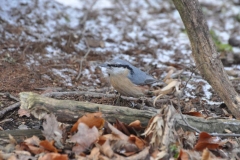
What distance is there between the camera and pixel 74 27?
21.7 feet

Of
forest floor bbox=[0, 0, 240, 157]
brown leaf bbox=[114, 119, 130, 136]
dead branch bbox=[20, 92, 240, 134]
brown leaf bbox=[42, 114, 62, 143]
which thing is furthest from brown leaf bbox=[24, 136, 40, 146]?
brown leaf bbox=[114, 119, 130, 136]

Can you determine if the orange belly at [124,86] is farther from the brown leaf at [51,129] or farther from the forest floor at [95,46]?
the brown leaf at [51,129]

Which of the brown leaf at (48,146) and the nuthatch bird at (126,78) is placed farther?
the nuthatch bird at (126,78)

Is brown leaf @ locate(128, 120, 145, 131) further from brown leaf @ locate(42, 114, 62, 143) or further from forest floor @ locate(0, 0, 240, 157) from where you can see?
forest floor @ locate(0, 0, 240, 157)

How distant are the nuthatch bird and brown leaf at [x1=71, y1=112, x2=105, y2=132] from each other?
45.7 inches

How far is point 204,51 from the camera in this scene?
384cm

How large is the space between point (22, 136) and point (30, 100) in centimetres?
29

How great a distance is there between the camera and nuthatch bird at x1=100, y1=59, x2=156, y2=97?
4234 mm

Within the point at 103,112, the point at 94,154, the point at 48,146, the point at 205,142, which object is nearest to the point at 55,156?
the point at 48,146

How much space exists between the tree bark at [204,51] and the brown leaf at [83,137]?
1421mm

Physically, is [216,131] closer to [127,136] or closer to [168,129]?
[168,129]

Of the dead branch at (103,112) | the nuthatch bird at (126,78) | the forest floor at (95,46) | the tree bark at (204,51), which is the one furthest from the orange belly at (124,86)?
the dead branch at (103,112)

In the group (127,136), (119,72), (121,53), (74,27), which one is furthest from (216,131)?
(74,27)

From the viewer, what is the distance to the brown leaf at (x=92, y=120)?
9.98 ft
